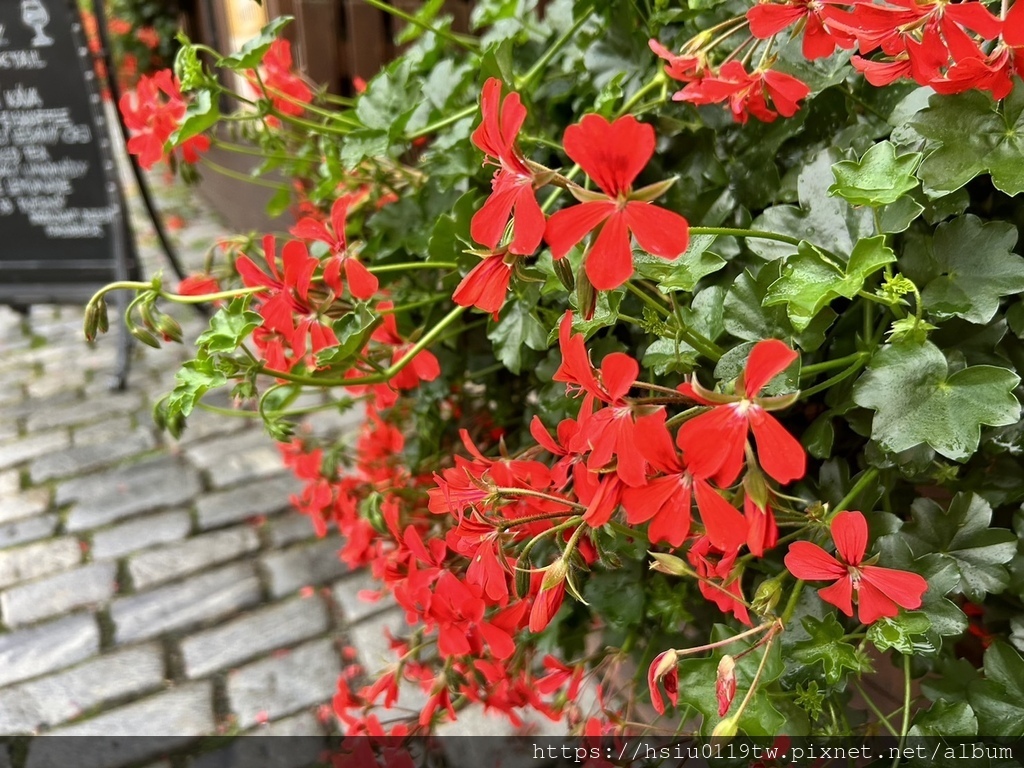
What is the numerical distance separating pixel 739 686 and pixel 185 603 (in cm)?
129

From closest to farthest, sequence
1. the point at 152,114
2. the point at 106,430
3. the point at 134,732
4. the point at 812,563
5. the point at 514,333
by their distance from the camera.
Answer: the point at 812,563, the point at 514,333, the point at 152,114, the point at 134,732, the point at 106,430

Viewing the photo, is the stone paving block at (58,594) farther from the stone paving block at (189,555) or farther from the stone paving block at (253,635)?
the stone paving block at (253,635)

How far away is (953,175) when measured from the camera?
0.60 metres

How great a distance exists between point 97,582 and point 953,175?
Answer: 66.4 inches

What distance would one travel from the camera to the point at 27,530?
1.75 m

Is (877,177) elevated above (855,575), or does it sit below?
above

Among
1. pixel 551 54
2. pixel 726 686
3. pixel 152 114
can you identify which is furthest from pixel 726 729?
pixel 152 114

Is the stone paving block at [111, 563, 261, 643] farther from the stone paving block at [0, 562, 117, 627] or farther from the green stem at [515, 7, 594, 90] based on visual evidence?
the green stem at [515, 7, 594, 90]

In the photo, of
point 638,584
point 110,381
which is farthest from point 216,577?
point 638,584

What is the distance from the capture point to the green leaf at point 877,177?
1.92 feet

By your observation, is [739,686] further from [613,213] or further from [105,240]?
[105,240]

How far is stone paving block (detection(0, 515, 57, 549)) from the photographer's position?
1.72 metres

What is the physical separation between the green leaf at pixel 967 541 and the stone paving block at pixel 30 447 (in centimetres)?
204

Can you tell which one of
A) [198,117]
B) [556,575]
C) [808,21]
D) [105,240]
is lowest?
[105,240]
